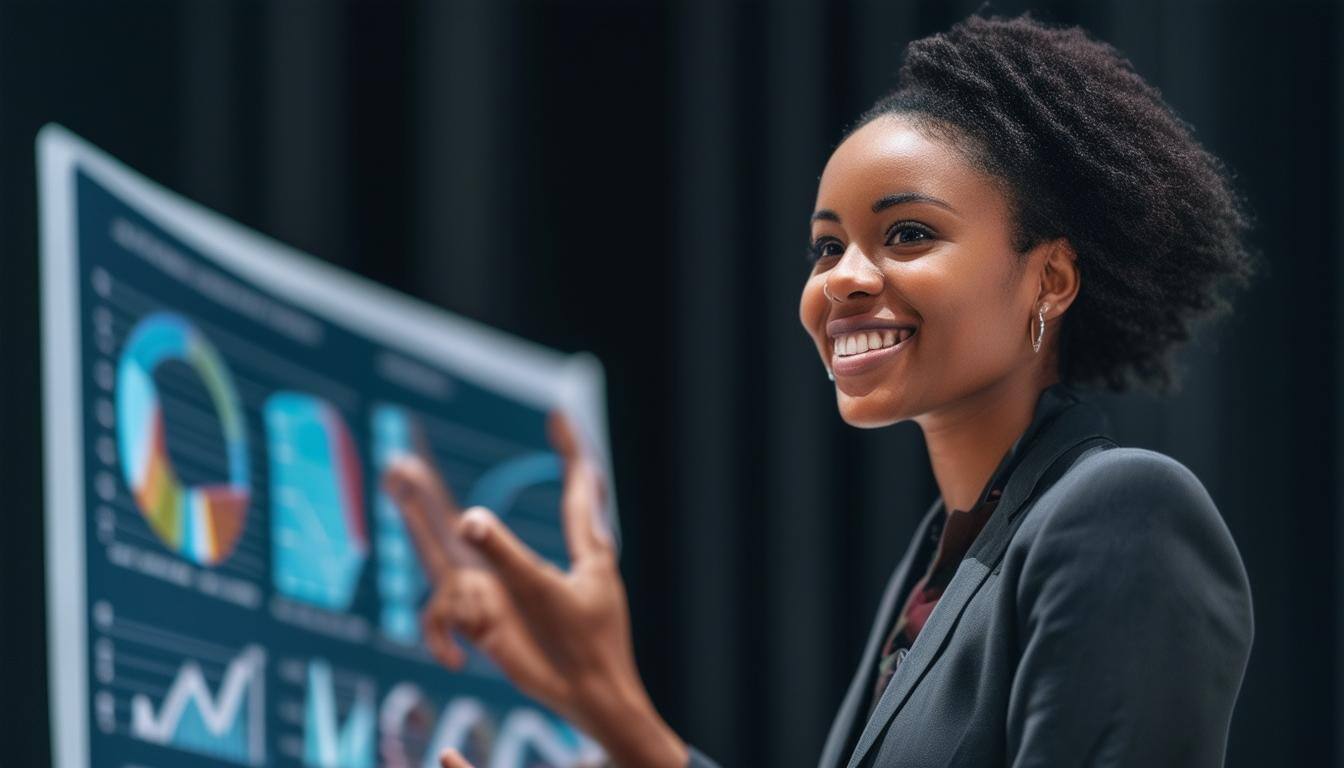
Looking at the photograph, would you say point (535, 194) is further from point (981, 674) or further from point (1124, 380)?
point (981, 674)

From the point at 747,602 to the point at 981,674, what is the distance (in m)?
1.83

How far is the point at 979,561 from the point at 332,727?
2.92 feet

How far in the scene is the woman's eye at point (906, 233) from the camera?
1049mm

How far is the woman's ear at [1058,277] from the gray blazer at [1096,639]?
150 millimetres

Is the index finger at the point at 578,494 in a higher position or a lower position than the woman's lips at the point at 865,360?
higher

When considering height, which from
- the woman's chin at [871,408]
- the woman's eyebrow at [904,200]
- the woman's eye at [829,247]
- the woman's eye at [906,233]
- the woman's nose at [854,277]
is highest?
the woman's eye at [829,247]

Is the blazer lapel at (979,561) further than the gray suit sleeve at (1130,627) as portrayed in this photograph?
Yes

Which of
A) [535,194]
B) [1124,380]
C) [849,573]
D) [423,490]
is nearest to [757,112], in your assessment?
[535,194]

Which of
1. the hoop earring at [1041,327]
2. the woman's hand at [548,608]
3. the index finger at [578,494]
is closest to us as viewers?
the hoop earring at [1041,327]

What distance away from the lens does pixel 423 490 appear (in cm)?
190

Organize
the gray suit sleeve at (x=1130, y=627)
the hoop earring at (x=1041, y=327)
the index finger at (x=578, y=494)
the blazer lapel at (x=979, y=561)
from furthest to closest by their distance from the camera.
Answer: the index finger at (x=578, y=494) → the hoop earring at (x=1041, y=327) → the blazer lapel at (x=979, y=561) → the gray suit sleeve at (x=1130, y=627)

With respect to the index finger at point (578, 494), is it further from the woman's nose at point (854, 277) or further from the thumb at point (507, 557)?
the woman's nose at point (854, 277)

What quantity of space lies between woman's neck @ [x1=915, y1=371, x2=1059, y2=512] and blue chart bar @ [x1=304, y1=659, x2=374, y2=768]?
0.79 m

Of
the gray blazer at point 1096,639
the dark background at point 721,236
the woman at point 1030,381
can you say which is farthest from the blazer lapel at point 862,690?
the dark background at point 721,236
